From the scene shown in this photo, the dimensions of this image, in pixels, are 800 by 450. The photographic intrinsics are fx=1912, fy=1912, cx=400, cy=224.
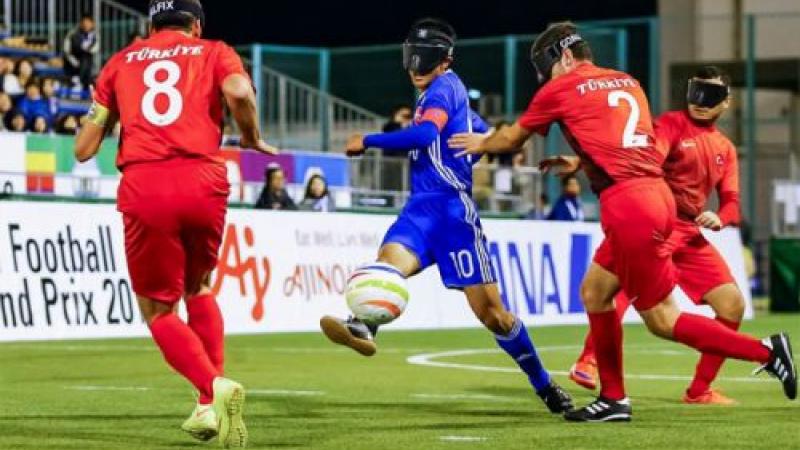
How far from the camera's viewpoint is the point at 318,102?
34250mm

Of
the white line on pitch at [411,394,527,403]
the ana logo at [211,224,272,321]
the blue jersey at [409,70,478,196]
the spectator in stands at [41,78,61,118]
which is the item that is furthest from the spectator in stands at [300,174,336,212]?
the blue jersey at [409,70,478,196]

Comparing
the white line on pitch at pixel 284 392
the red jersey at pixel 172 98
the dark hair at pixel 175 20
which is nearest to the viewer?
the red jersey at pixel 172 98

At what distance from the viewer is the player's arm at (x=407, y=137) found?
1107 centimetres

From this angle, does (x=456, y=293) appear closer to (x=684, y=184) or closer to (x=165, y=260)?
(x=684, y=184)

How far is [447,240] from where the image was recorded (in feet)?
38.4

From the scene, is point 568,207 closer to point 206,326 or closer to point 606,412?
point 606,412

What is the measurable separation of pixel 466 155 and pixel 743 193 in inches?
1037

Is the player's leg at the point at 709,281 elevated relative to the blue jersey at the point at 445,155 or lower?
lower

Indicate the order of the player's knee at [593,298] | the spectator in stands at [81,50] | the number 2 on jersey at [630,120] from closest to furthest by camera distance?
1. the number 2 on jersey at [630,120]
2. the player's knee at [593,298]
3. the spectator in stands at [81,50]

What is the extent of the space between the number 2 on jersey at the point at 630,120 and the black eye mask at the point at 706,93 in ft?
6.97

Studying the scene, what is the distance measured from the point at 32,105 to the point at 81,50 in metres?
3.35

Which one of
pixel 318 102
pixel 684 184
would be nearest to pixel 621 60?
pixel 318 102

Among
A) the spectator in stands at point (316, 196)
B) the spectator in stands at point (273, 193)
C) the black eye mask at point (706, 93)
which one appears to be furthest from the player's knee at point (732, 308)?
the spectator in stands at point (316, 196)

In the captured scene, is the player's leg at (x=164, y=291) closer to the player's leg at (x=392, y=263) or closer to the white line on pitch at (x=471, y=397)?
the player's leg at (x=392, y=263)
